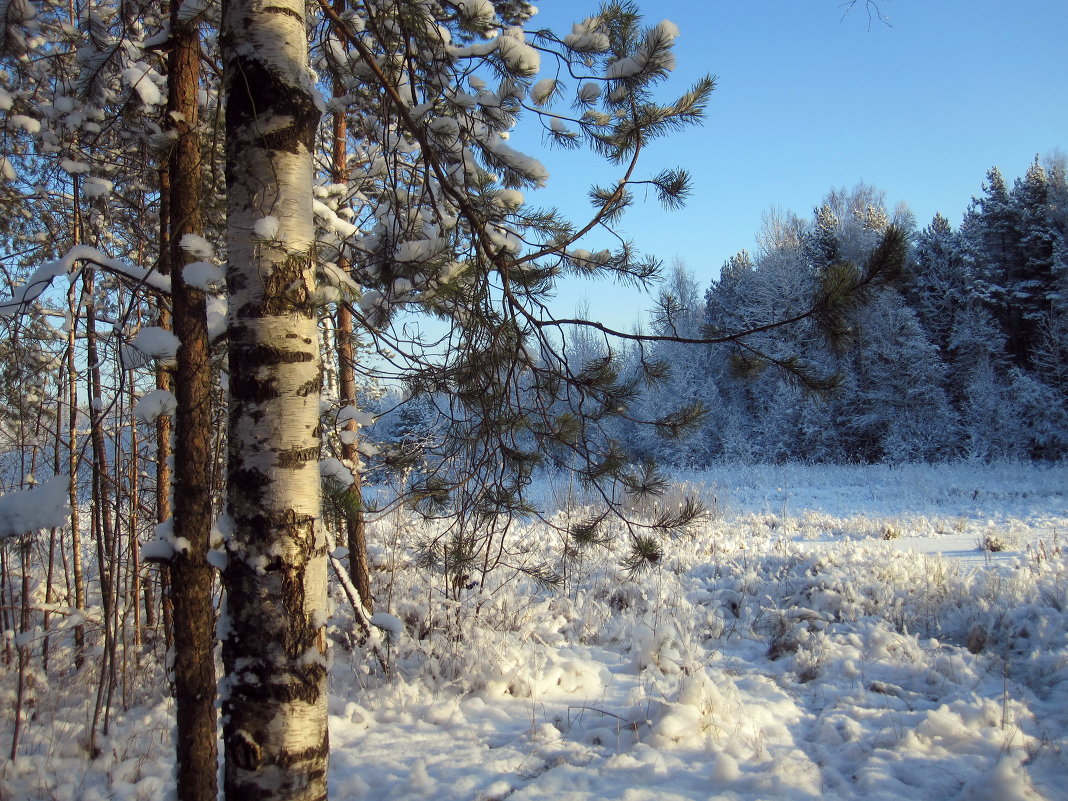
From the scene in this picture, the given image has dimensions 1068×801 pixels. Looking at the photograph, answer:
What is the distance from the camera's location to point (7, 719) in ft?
11.1

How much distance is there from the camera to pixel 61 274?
207 cm

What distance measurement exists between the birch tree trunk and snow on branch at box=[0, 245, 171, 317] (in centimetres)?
75

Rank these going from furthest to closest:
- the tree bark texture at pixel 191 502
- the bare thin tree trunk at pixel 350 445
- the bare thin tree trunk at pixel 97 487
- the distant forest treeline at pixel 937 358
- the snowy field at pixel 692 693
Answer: the distant forest treeline at pixel 937 358, the bare thin tree trunk at pixel 350 445, the bare thin tree trunk at pixel 97 487, the snowy field at pixel 692 693, the tree bark texture at pixel 191 502

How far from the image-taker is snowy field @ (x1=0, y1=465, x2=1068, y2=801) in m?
2.61

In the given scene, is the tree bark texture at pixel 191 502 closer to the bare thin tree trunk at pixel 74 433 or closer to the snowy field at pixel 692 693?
the bare thin tree trunk at pixel 74 433

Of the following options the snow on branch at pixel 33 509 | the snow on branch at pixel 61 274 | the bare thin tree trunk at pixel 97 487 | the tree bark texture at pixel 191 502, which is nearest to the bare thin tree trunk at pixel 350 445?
the bare thin tree trunk at pixel 97 487

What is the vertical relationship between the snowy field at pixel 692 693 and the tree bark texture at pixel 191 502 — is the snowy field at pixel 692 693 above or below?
below

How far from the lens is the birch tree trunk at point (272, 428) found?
1.50 meters

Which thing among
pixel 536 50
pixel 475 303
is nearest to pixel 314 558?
pixel 475 303

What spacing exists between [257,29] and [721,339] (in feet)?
5.65

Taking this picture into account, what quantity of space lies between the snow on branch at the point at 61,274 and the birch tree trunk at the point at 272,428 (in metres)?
0.75

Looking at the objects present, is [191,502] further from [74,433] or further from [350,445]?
[350,445]

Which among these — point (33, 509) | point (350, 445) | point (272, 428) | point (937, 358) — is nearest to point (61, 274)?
point (33, 509)

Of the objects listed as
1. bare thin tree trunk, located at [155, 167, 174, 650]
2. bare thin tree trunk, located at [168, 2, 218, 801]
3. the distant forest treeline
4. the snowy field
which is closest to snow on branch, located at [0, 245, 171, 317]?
bare thin tree trunk, located at [168, 2, 218, 801]
